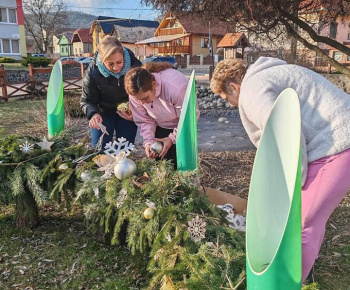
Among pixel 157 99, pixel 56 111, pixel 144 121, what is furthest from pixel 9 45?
pixel 157 99

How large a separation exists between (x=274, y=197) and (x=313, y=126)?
0.65 meters

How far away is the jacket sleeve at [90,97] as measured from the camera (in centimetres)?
306

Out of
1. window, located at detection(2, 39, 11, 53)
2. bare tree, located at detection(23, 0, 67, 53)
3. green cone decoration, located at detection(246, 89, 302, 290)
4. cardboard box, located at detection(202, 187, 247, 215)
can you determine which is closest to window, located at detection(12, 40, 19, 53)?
window, located at detection(2, 39, 11, 53)

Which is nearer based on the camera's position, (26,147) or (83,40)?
(26,147)

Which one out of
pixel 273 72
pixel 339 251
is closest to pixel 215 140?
pixel 339 251

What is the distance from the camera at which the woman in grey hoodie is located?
1629 mm

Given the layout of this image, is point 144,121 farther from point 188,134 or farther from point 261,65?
point 261,65

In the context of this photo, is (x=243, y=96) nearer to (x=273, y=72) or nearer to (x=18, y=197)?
(x=273, y=72)

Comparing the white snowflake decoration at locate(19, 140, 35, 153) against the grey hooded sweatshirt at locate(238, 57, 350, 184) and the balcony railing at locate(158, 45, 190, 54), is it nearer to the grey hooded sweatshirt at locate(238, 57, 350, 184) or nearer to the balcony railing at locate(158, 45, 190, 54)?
the grey hooded sweatshirt at locate(238, 57, 350, 184)

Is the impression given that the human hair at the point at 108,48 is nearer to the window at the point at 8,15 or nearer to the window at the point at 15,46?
the window at the point at 8,15

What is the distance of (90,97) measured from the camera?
314 centimetres

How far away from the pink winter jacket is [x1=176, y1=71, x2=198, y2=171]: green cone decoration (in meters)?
0.33

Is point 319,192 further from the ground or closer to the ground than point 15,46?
closer to the ground

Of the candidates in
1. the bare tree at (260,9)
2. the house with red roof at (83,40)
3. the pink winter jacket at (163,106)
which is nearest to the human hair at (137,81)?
the pink winter jacket at (163,106)
